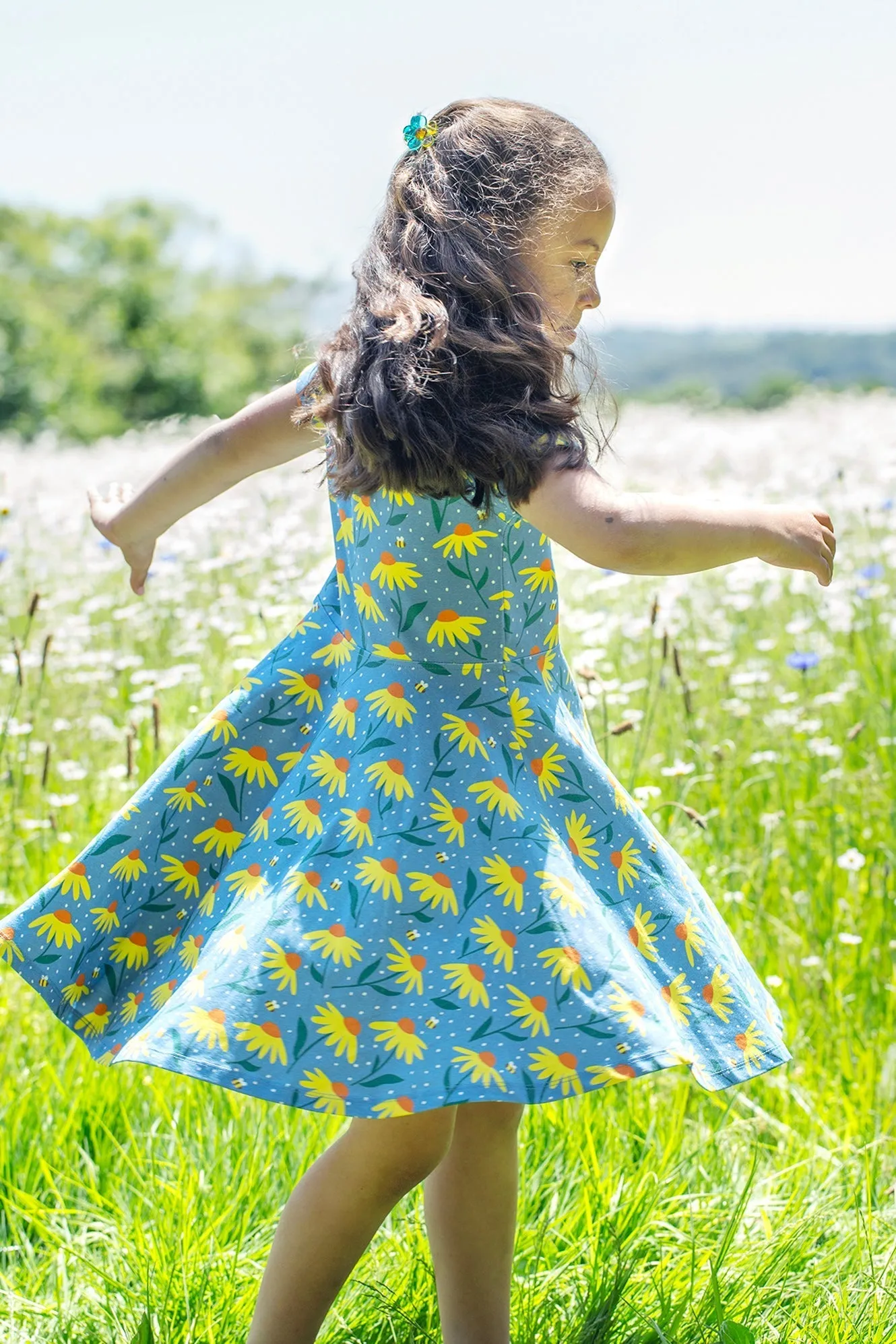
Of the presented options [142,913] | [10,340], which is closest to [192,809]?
[142,913]

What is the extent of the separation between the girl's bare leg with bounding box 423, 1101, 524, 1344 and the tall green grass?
0.19 meters

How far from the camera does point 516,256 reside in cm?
156

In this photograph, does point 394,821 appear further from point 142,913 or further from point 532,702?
point 142,913

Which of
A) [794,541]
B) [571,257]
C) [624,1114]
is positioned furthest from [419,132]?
[624,1114]

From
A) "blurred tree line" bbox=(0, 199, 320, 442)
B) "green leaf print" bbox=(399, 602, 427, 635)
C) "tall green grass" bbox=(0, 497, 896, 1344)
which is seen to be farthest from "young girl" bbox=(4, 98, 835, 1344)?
"blurred tree line" bbox=(0, 199, 320, 442)

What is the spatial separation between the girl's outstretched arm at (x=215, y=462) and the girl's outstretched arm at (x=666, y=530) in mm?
528

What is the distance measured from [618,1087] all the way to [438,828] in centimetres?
101

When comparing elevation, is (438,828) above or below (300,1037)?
above

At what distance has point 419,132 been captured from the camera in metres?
1.67

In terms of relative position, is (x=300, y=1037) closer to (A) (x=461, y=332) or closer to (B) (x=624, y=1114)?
(A) (x=461, y=332)

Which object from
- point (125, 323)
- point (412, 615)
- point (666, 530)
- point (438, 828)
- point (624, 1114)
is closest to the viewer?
point (666, 530)

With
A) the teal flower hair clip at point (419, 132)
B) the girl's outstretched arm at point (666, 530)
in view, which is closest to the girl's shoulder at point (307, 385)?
the teal flower hair clip at point (419, 132)

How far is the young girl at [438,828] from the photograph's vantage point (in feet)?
4.44

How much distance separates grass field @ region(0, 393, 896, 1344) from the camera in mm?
1739
